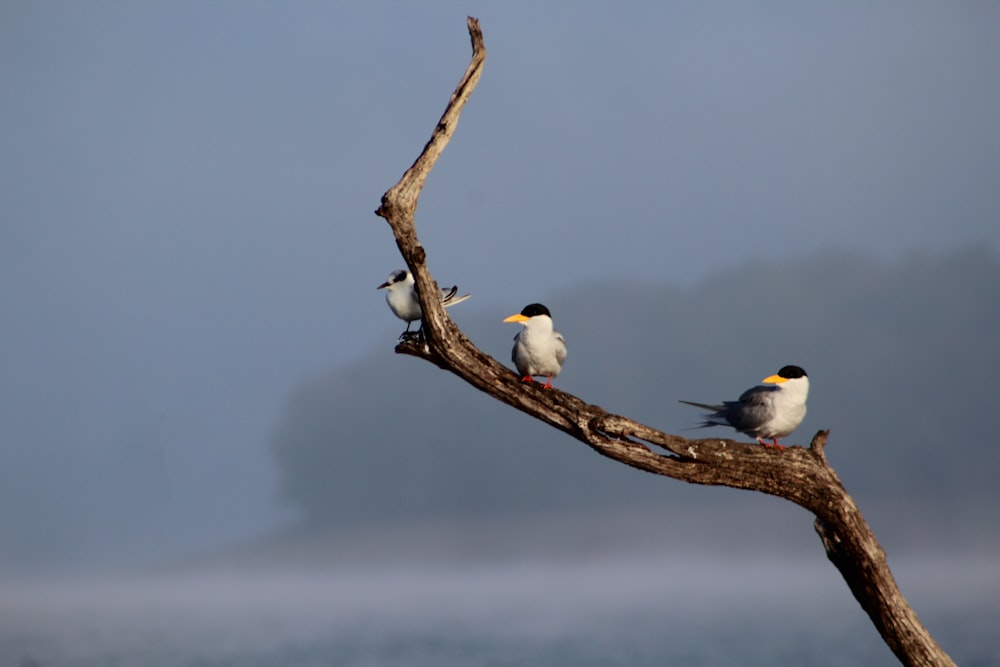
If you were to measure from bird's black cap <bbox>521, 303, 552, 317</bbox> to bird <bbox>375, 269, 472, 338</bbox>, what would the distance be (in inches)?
24.2

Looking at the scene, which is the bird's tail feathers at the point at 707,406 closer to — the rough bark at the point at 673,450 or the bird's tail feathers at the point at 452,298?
the rough bark at the point at 673,450

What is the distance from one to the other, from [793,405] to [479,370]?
2.69 m

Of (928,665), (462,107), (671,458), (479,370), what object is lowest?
(928,665)

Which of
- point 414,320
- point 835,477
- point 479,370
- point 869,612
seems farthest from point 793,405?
point 414,320

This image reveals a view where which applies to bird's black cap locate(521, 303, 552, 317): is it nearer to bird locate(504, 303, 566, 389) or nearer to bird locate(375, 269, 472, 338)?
bird locate(504, 303, 566, 389)

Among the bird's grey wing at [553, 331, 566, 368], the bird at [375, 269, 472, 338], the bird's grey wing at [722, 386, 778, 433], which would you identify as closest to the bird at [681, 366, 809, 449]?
the bird's grey wing at [722, 386, 778, 433]

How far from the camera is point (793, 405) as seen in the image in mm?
9281

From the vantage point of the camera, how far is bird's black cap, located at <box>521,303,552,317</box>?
9555 millimetres

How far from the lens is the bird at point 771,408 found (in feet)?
30.3

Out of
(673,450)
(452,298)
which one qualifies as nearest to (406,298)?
(452,298)

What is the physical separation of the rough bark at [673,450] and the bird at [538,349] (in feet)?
1.04

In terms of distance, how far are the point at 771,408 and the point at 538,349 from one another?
200 centimetres

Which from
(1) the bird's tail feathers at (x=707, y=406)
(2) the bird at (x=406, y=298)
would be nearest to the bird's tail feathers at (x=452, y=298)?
(2) the bird at (x=406, y=298)

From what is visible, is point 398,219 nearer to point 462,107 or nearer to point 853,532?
point 462,107
